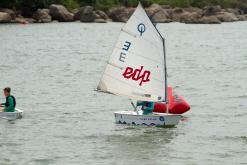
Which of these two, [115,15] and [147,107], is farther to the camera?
[115,15]

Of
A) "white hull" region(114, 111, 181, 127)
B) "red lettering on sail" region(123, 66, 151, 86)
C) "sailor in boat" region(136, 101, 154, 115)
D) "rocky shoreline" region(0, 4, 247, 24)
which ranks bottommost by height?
"rocky shoreline" region(0, 4, 247, 24)

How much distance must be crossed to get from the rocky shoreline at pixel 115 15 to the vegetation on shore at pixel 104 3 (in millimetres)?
2459

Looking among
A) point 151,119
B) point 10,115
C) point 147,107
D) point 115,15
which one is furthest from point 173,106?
point 115,15

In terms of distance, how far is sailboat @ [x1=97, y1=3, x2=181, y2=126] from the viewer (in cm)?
3025

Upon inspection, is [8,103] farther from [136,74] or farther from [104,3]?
[104,3]

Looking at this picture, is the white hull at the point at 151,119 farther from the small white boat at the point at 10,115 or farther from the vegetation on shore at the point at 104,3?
the vegetation on shore at the point at 104,3

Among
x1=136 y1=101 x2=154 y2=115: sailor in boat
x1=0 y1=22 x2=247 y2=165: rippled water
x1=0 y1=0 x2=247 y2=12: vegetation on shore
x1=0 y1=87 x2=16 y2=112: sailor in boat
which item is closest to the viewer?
x1=0 y1=22 x2=247 y2=165: rippled water

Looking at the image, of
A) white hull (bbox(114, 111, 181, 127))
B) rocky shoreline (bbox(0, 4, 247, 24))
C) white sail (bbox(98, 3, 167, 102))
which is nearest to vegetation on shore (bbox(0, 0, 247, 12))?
rocky shoreline (bbox(0, 4, 247, 24))

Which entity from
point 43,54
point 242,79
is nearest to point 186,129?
point 242,79

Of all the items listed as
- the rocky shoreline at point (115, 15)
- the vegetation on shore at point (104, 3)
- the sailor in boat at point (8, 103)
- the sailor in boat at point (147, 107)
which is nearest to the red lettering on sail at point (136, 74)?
the sailor in boat at point (147, 107)

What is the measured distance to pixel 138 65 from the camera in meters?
30.6

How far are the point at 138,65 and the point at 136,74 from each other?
1.34ft

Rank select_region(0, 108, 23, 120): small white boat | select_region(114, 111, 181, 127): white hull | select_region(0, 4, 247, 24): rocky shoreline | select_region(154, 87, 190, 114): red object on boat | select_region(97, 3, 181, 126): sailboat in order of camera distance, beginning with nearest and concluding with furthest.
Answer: select_region(114, 111, 181, 127): white hull
select_region(97, 3, 181, 126): sailboat
select_region(0, 108, 23, 120): small white boat
select_region(154, 87, 190, 114): red object on boat
select_region(0, 4, 247, 24): rocky shoreline

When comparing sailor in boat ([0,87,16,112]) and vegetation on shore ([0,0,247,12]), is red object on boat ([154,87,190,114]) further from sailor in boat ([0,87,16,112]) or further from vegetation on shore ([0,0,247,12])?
vegetation on shore ([0,0,247,12])
